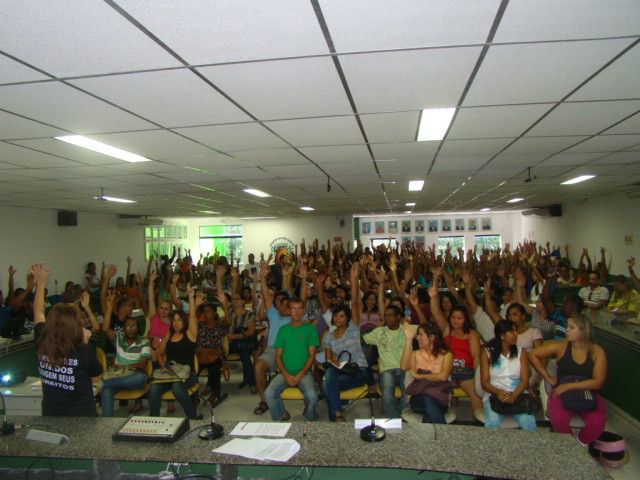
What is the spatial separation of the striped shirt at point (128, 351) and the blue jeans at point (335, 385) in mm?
2027

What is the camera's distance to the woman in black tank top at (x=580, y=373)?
350 cm

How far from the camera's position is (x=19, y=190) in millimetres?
6902

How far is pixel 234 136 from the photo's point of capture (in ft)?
12.6

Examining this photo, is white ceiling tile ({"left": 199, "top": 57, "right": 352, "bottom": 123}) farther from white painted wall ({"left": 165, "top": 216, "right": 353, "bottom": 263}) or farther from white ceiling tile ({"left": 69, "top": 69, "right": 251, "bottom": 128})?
white painted wall ({"left": 165, "top": 216, "right": 353, "bottom": 263})

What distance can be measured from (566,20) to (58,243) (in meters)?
11.8

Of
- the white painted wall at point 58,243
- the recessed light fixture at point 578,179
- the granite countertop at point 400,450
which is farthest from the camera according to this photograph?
the white painted wall at point 58,243

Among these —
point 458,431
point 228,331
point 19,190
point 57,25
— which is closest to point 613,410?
point 458,431

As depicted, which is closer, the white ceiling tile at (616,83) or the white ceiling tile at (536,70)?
the white ceiling tile at (536,70)

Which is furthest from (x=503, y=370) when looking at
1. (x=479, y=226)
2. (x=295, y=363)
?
(x=479, y=226)

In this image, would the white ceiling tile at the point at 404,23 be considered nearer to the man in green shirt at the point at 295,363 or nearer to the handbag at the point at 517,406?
the handbag at the point at 517,406

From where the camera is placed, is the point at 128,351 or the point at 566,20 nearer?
the point at 566,20

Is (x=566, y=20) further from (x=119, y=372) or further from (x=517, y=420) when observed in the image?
(x=119, y=372)

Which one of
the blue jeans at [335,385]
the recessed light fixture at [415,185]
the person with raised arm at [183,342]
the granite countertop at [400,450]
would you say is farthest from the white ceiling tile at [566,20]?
the recessed light fixture at [415,185]

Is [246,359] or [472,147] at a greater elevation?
[472,147]
